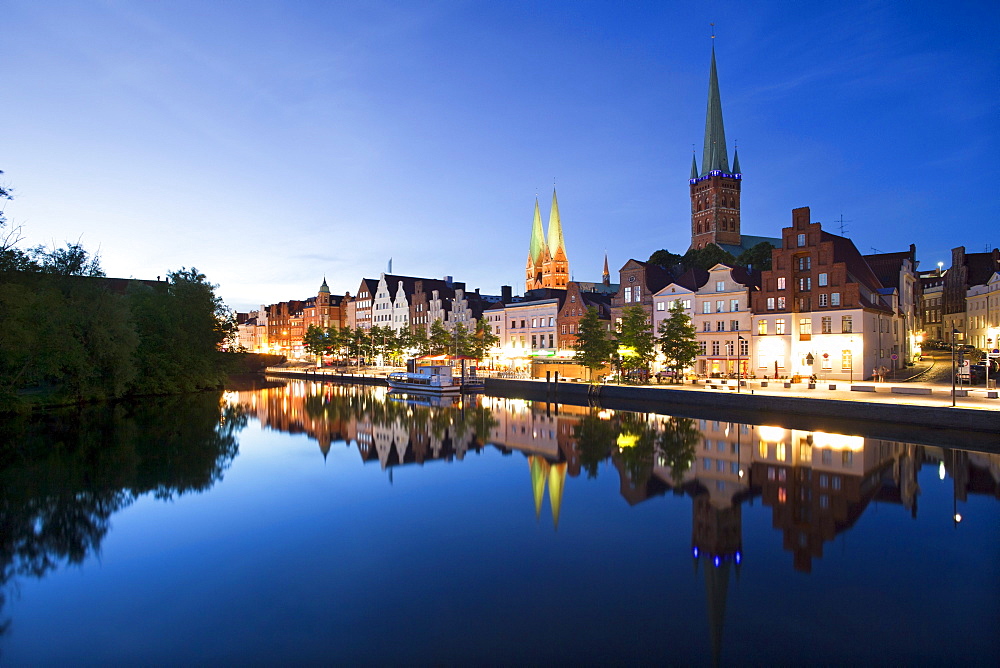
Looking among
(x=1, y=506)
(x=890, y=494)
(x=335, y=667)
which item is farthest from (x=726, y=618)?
(x=1, y=506)

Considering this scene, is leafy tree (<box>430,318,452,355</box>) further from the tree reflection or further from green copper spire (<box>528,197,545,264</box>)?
green copper spire (<box>528,197,545,264</box>)

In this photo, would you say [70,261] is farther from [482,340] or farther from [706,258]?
[706,258]

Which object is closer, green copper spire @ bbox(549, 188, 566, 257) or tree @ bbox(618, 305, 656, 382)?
tree @ bbox(618, 305, 656, 382)

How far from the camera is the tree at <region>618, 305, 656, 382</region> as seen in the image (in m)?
57.4

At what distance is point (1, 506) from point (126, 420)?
23.5 meters

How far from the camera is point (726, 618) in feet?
37.5

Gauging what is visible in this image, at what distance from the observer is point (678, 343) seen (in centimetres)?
5572

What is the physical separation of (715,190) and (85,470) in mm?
135109

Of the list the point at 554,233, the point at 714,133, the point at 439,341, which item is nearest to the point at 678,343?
the point at 439,341

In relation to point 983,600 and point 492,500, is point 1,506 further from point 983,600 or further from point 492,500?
point 983,600

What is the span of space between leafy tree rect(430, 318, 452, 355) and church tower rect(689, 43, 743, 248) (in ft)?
239

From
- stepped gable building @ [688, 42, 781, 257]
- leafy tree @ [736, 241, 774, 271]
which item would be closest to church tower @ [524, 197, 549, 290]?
stepped gable building @ [688, 42, 781, 257]

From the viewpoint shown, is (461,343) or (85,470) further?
(461,343)

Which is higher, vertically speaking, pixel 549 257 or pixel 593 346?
pixel 549 257
